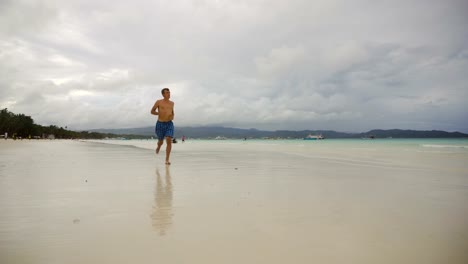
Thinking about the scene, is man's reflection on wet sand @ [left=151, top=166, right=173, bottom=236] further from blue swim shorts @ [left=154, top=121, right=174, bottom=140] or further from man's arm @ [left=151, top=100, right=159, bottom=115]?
man's arm @ [left=151, top=100, right=159, bottom=115]

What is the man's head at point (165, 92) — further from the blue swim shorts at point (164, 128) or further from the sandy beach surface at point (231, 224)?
the sandy beach surface at point (231, 224)

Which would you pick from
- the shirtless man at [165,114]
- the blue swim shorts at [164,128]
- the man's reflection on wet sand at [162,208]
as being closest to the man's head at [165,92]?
the shirtless man at [165,114]

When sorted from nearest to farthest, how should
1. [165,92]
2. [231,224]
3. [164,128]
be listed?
[231,224] → [165,92] → [164,128]

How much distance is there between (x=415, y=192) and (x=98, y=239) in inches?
190

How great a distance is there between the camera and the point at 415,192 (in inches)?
196

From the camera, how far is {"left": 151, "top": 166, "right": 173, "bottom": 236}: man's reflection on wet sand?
9.84ft

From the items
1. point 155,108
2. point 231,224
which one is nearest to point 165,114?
point 155,108

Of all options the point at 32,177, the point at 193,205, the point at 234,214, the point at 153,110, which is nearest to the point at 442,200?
the point at 234,214

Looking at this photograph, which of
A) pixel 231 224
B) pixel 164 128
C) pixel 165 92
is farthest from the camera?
pixel 164 128

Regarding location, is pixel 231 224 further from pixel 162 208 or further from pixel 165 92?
pixel 165 92

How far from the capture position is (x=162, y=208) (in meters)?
3.72

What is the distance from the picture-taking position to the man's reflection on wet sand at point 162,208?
2998 mm

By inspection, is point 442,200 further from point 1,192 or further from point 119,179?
point 1,192

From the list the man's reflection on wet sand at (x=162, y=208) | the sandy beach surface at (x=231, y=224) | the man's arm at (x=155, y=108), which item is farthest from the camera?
the man's arm at (x=155, y=108)
